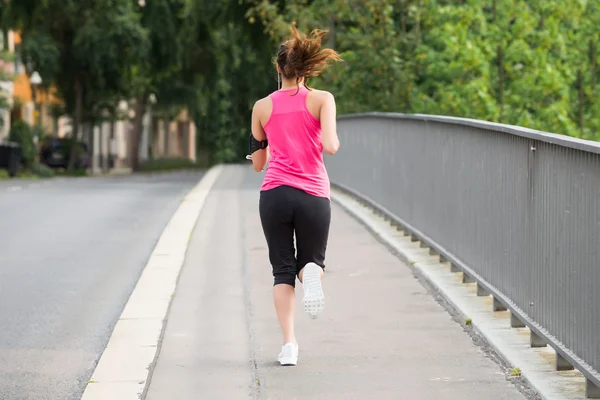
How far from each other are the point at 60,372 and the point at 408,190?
744cm

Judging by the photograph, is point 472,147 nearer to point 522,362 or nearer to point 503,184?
point 503,184

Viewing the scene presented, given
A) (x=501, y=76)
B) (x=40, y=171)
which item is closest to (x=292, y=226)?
(x=501, y=76)

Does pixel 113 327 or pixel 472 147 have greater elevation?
A: pixel 472 147

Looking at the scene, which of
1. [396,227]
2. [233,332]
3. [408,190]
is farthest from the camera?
[396,227]

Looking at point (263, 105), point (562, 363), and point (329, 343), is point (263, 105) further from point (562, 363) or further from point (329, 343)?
point (562, 363)

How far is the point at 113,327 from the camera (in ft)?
30.4

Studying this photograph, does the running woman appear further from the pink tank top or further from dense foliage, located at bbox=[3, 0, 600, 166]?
dense foliage, located at bbox=[3, 0, 600, 166]

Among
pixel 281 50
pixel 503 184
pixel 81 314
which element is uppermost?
pixel 281 50

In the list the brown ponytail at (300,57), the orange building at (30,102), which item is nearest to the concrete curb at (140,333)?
the brown ponytail at (300,57)

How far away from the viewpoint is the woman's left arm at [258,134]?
743cm

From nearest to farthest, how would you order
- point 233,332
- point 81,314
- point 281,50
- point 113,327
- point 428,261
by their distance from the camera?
1. point 281,50
2. point 233,332
3. point 113,327
4. point 81,314
5. point 428,261

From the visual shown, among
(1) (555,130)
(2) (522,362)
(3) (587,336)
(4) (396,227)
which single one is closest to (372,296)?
(2) (522,362)

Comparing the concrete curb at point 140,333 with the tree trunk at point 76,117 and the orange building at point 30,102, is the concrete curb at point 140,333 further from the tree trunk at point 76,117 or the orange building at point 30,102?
the tree trunk at point 76,117

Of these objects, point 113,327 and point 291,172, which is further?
point 113,327
